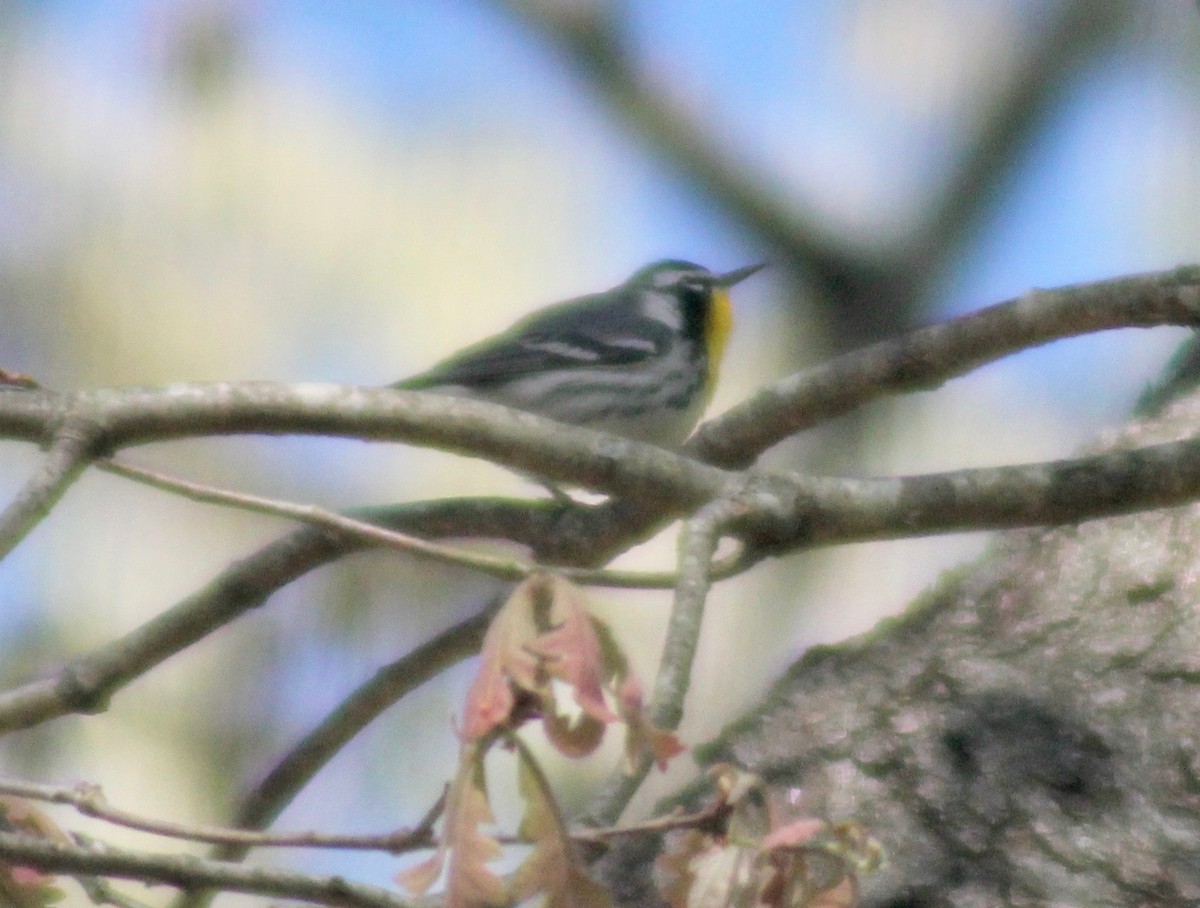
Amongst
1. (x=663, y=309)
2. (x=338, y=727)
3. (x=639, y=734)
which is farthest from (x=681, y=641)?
(x=663, y=309)

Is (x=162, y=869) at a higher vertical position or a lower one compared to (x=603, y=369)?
lower

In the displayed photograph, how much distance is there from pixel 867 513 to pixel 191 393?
857mm

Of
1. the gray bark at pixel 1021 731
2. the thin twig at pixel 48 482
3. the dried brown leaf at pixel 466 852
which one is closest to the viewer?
the dried brown leaf at pixel 466 852

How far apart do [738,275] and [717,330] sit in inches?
14.6

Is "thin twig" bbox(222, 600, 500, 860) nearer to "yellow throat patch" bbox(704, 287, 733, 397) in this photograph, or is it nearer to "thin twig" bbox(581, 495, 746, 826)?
"thin twig" bbox(581, 495, 746, 826)

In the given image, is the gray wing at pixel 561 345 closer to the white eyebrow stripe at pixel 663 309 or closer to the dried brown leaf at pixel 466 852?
the white eyebrow stripe at pixel 663 309

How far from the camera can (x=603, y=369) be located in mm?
4441

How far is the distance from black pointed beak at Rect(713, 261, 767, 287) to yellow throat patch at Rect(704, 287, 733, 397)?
0.51ft

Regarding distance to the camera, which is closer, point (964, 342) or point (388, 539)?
point (388, 539)

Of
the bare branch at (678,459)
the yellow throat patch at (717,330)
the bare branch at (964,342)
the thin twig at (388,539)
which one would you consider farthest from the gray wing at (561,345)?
the thin twig at (388,539)

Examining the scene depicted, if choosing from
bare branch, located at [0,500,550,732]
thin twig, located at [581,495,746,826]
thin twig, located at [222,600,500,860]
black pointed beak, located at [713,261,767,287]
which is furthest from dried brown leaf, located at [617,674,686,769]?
black pointed beak, located at [713,261,767,287]

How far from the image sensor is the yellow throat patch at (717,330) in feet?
14.8

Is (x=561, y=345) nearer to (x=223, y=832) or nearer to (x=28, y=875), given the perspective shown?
(x=28, y=875)

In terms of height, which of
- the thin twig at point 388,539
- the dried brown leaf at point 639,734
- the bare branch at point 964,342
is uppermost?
the bare branch at point 964,342
